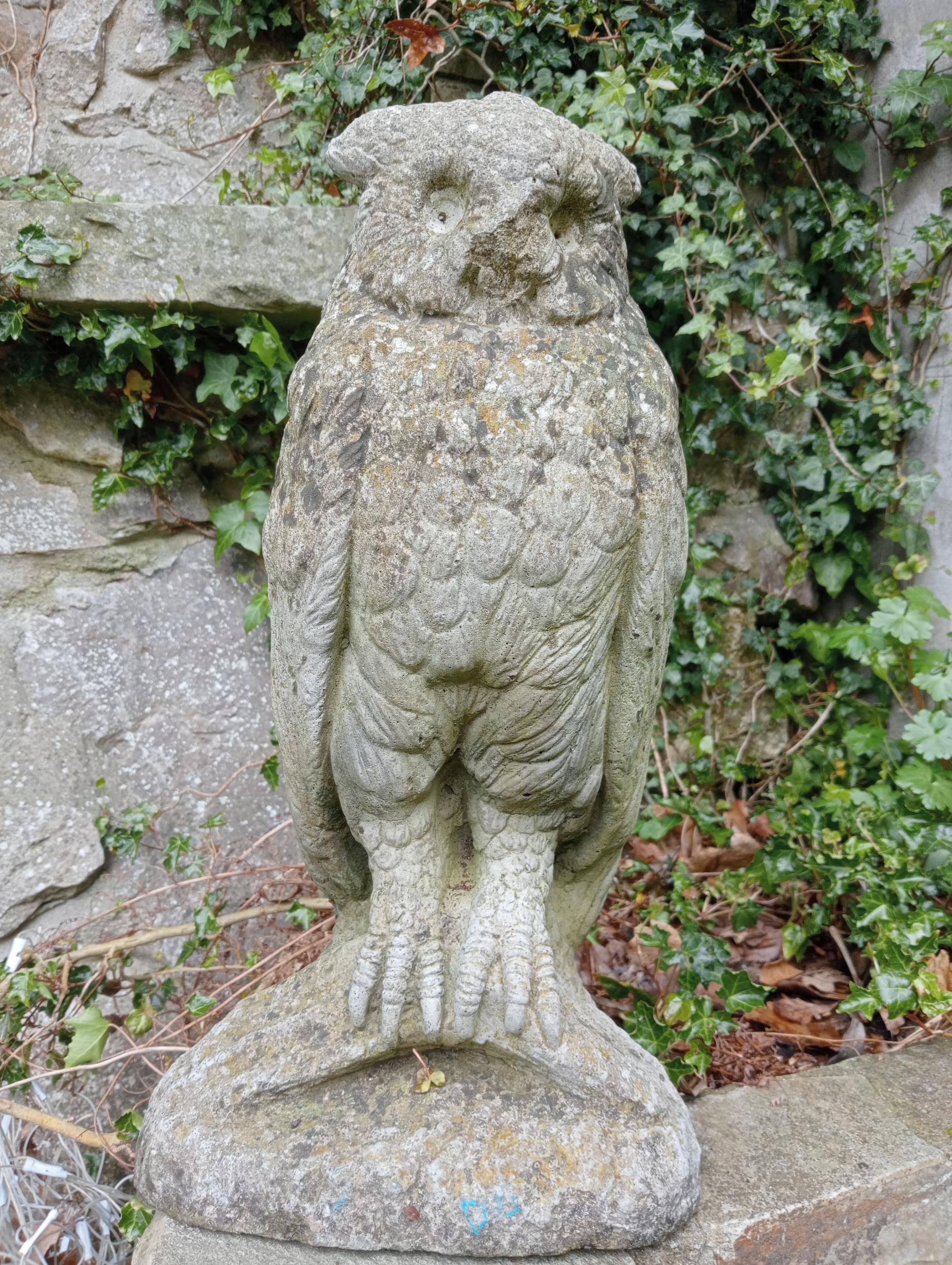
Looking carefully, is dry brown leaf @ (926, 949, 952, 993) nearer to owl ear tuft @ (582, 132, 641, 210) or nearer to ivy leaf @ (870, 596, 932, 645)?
ivy leaf @ (870, 596, 932, 645)

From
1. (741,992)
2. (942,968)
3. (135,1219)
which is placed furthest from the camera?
(942,968)

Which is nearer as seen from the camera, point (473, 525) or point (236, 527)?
point (473, 525)

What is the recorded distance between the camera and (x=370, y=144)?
1059mm

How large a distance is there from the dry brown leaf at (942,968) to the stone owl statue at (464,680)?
0.82 m

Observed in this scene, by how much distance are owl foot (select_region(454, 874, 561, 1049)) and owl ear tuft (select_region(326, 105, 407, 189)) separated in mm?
855

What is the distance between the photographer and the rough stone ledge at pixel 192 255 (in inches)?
69.4

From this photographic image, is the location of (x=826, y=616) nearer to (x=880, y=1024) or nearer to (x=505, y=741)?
(x=880, y=1024)

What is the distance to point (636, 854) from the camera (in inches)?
89.4

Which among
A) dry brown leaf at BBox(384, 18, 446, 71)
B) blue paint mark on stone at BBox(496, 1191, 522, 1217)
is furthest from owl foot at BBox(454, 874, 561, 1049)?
dry brown leaf at BBox(384, 18, 446, 71)

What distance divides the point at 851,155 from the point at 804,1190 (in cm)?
213

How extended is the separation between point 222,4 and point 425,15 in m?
0.51

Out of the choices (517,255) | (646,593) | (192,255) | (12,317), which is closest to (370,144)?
(517,255)

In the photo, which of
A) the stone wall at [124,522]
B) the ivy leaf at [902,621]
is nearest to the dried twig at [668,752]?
the stone wall at [124,522]

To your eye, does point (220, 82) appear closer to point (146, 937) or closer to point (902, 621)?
point (146, 937)
